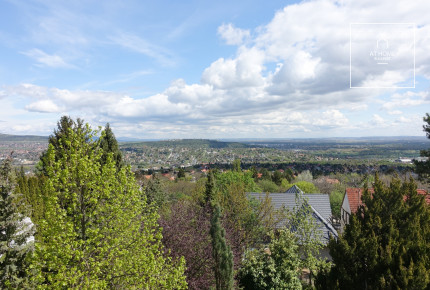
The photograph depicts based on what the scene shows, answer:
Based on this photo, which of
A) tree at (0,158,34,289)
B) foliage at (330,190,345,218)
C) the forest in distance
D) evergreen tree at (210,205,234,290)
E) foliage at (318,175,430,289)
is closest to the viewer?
the forest in distance

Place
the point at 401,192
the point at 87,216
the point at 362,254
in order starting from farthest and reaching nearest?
the point at 401,192, the point at 362,254, the point at 87,216

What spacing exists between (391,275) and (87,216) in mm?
10040

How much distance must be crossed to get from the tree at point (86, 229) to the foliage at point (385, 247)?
636 cm

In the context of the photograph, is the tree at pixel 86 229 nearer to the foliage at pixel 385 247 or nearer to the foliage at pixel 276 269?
the foliage at pixel 385 247

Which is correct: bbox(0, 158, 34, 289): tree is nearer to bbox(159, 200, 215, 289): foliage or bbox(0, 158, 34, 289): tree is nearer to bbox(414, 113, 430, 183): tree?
bbox(159, 200, 215, 289): foliage

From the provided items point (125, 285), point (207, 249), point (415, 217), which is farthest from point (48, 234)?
point (415, 217)

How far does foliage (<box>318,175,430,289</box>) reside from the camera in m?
8.55

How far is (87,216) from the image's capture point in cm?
762

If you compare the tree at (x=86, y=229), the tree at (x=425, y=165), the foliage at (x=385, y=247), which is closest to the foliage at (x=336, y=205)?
the tree at (x=425, y=165)

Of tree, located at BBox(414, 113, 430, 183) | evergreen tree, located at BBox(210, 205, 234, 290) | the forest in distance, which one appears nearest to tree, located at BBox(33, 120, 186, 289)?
the forest in distance

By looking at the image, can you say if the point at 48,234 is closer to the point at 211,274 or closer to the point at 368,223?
the point at 211,274

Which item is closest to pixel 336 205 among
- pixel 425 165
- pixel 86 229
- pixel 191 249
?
pixel 425 165

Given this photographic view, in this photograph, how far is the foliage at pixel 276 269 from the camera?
12898 millimetres

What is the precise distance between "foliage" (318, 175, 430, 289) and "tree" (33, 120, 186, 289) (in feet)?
20.9
